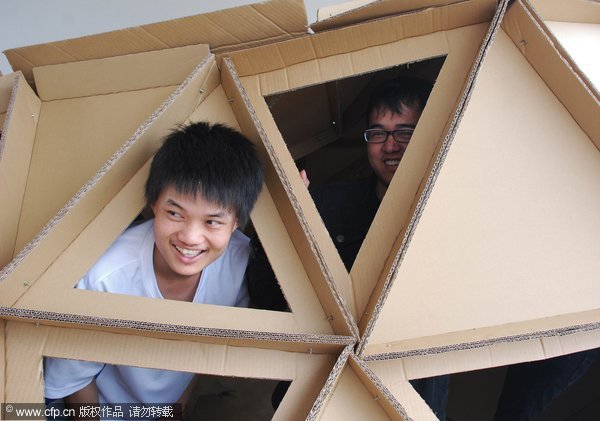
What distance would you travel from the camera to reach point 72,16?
1419 mm

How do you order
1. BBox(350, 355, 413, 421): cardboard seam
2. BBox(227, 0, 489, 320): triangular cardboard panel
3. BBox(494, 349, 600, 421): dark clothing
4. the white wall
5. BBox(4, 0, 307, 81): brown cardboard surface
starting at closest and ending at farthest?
BBox(350, 355, 413, 421): cardboard seam < BBox(227, 0, 489, 320): triangular cardboard panel < BBox(4, 0, 307, 81): brown cardboard surface < BBox(494, 349, 600, 421): dark clothing < the white wall

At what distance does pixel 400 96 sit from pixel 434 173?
13.9 inches

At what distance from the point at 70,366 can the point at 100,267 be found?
13 centimetres

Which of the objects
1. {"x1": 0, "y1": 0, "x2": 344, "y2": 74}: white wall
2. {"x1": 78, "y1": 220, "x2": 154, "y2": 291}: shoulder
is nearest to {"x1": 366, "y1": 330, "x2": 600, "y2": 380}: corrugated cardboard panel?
{"x1": 78, "y1": 220, "x2": 154, "y2": 291}: shoulder

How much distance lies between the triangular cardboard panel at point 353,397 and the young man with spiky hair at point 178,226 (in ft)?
0.82

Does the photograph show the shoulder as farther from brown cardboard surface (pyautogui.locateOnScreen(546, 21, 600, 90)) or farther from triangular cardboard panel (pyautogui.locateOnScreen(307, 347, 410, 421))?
brown cardboard surface (pyautogui.locateOnScreen(546, 21, 600, 90))

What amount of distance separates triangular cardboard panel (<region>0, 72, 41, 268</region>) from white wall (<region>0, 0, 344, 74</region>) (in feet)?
2.38

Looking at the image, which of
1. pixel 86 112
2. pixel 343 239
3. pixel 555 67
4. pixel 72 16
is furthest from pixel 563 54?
pixel 72 16

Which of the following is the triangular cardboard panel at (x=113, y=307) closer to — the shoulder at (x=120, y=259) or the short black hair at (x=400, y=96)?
the shoulder at (x=120, y=259)

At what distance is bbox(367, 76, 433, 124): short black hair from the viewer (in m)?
0.90

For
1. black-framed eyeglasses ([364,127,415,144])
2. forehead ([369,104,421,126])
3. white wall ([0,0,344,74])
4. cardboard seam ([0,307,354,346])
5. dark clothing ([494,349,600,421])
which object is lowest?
dark clothing ([494,349,600,421])

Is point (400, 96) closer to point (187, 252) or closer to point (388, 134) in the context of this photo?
point (388, 134)

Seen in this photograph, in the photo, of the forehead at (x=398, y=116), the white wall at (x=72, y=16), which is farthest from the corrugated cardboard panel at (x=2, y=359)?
the white wall at (x=72, y=16)

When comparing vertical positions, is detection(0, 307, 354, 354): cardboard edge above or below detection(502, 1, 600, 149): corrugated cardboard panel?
below
